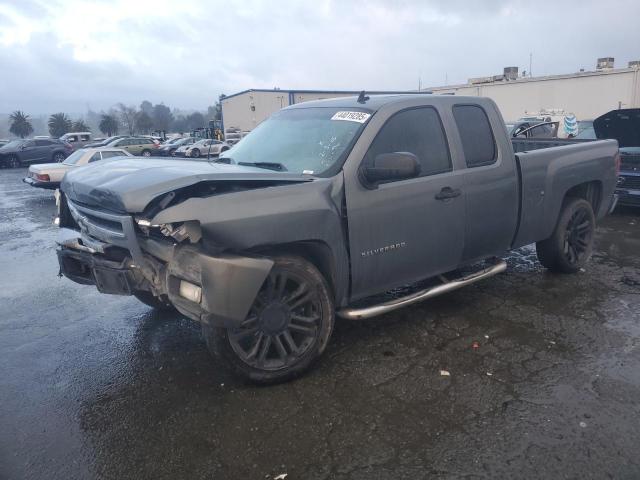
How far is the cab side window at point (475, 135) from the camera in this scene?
13.8 ft

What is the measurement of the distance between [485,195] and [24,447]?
12.3 ft

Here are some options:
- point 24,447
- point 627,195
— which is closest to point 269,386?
point 24,447

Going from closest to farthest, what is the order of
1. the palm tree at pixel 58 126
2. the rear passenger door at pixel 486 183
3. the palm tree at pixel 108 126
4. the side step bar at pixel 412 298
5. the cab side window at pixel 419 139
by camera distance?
Answer: the side step bar at pixel 412 298 < the cab side window at pixel 419 139 < the rear passenger door at pixel 486 183 < the palm tree at pixel 58 126 < the palm tree at pixel 108 126

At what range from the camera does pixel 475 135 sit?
170 inches

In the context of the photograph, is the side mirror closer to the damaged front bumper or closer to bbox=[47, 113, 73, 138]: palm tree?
the damaged front bumper

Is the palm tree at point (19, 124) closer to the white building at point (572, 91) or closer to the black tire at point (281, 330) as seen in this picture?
the white building at point (572, 91)

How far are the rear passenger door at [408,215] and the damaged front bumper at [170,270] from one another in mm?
853

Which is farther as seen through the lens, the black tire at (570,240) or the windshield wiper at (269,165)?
the black tire at (570,240)

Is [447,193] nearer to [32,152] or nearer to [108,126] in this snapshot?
[32,152]

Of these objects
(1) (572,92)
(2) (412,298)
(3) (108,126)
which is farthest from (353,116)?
(3) (108,126)

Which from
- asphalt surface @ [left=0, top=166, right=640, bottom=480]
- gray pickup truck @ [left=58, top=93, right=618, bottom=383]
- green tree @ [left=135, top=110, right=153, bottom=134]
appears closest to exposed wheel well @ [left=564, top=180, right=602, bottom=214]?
gray pickup truck @ [left=58, top=93, right=618, bottom=383]

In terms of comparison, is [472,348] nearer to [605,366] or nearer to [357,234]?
[605,366]

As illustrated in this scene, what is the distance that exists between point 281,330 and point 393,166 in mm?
1341

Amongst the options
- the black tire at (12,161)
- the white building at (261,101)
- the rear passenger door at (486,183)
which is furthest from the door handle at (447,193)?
the white building at (261,101)
